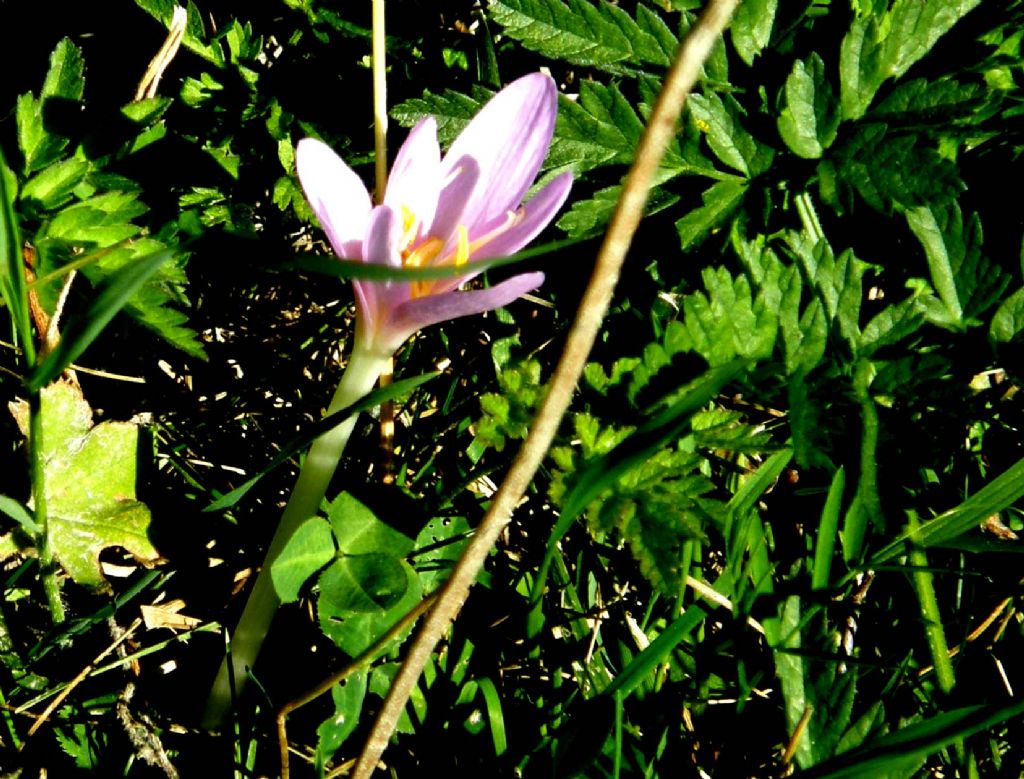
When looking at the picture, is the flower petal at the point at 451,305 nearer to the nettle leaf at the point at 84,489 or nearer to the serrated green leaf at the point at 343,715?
the serrated green leaf at the point at 343,715

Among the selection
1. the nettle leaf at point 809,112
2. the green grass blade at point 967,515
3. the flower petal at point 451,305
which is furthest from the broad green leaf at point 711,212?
Answer: the green grass blade at point 967,515

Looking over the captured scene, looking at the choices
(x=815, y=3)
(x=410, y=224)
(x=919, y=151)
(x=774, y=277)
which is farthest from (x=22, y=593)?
(x=815, y=3)

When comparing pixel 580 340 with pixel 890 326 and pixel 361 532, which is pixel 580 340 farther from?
pixel 890 326

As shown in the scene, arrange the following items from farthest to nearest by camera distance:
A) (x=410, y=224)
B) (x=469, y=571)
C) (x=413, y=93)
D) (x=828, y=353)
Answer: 1. (x=413, y=93)
2. (x=828, y=353)
3. (x=410, y=224)
4. (x=469, y=571)

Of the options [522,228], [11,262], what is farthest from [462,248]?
[11,262]

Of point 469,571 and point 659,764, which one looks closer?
point 469,571

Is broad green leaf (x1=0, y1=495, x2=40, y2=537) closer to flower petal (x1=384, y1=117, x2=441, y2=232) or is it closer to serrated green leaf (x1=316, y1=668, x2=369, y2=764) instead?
serrated green leaf (x1=316, y1=668, x2=369, y2=764)

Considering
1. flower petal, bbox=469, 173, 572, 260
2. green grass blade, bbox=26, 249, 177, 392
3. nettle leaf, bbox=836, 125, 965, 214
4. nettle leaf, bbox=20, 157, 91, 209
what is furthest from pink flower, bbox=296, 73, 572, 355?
nettle leaf, bbox=836, 125, 965, 214

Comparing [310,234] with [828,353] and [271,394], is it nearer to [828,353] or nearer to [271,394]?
[271,394]
